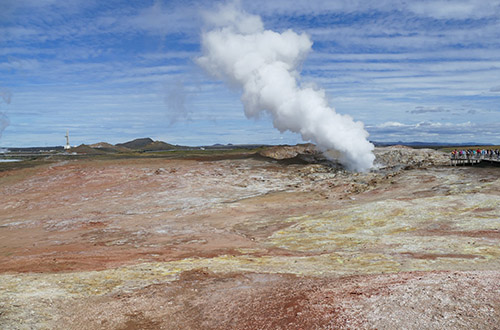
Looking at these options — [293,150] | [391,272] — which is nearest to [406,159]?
[293,150]

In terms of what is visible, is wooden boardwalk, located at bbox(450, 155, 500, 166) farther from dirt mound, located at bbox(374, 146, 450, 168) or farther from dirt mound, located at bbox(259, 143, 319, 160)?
dirt mound, located at bbox(259, 143, 319, 160)

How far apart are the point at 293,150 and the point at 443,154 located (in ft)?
83.9

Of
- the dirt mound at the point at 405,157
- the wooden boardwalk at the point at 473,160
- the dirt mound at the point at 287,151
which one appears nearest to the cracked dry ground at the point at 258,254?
the wooden boardwalk at the point at 473,160

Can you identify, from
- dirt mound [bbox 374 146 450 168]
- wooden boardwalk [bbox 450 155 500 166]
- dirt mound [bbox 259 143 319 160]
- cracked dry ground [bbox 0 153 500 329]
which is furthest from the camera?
dirt mound [bbox 259 143 319 160]

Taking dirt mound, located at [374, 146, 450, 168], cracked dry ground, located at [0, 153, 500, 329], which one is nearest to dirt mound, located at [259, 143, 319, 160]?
dirt mound, located at [374, 146, 450, 168]

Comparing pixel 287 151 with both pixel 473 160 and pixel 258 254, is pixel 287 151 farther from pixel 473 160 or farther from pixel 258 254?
pixel 258 254

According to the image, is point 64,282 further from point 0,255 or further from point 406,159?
point 406,159

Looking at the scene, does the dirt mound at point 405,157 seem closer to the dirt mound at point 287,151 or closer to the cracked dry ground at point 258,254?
the cracked dry ground at point 258,254

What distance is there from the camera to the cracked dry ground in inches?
456

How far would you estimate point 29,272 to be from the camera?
1661cm

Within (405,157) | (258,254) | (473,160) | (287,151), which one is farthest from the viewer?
(287,151)

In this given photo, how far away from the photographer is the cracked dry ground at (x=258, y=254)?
11594 mm

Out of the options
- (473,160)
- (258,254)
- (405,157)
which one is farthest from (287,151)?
(258,254)

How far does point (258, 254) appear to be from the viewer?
20562mm
